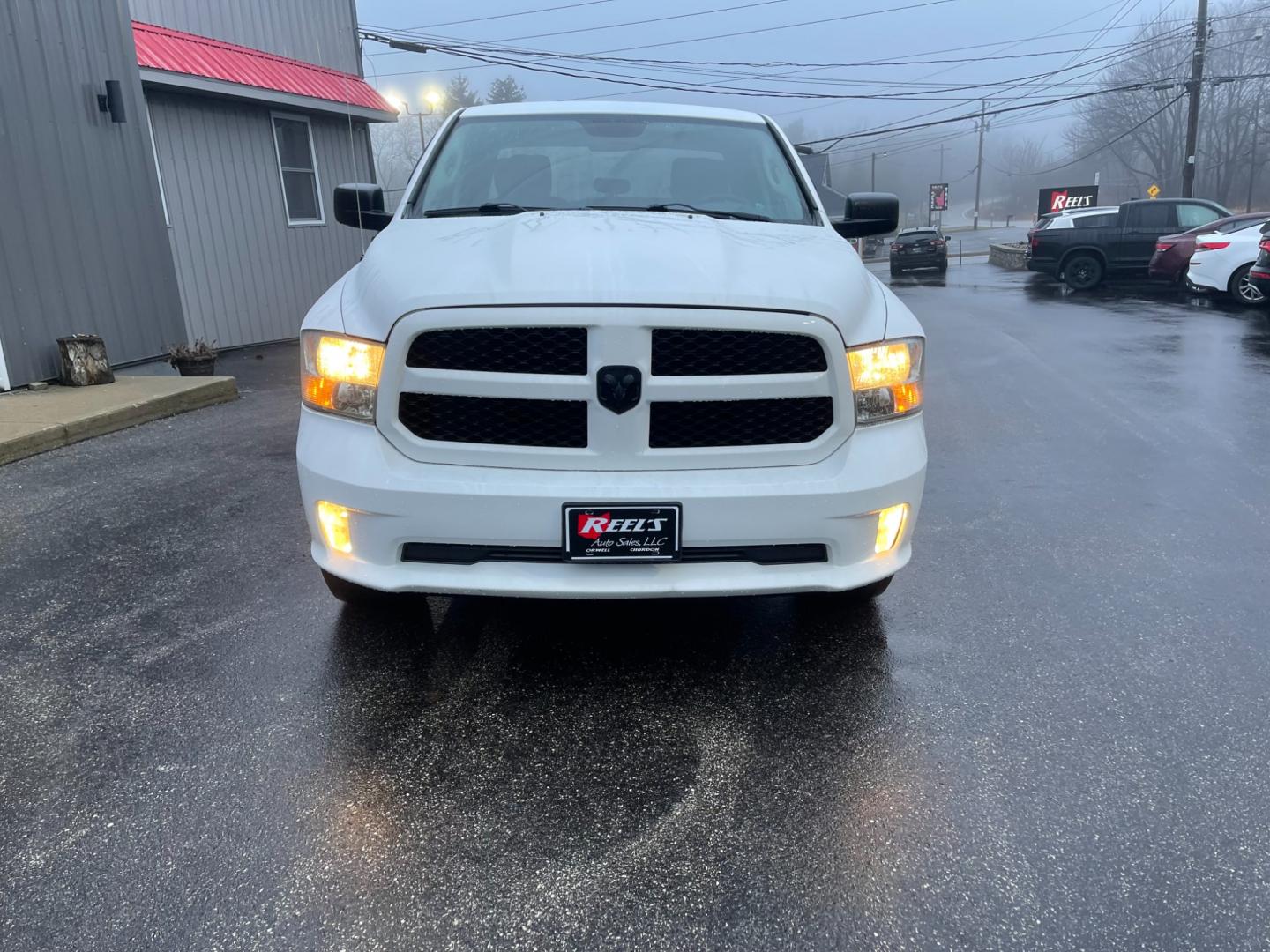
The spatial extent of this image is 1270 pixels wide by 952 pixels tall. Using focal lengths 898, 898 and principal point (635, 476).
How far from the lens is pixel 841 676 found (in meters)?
2.96

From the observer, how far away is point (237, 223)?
454 inches

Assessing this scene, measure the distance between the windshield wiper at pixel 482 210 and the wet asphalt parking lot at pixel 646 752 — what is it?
1546 millimetres

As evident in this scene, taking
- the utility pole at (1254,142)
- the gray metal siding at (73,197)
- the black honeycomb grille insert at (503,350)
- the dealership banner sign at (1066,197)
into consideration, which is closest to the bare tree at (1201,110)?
the utility pole at (1254,142)

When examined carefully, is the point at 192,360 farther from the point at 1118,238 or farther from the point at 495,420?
the point at 1118,238

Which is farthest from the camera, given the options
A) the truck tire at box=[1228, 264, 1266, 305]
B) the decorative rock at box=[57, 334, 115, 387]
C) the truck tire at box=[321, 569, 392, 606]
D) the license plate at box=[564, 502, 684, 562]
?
the truck tire at box=[1228, 264, 1266, 305]

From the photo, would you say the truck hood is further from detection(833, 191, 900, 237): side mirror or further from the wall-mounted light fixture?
the wall-mounted light fixture

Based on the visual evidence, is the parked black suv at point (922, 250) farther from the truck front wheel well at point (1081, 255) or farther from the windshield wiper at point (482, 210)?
the windshield wiper at point (482, 210)

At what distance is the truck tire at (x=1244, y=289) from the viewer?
45.1 ft

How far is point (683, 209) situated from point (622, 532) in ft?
5.56

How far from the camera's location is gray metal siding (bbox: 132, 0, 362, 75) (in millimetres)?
10648

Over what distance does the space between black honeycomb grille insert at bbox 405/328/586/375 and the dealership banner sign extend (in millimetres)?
45061

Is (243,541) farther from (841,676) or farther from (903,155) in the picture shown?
(903,155)

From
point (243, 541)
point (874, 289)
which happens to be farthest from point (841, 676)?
point (243, 541)

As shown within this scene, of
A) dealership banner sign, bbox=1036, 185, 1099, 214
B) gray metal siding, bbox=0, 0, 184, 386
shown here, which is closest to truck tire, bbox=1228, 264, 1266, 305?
gray metal siding, bbox=0, 0, 184, 386
